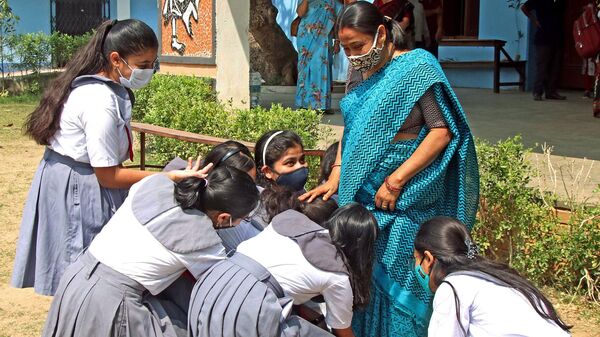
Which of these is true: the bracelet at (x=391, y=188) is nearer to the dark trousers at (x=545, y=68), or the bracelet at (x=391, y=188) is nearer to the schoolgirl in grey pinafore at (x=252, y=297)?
the schoolgirl in grey pinafore at (x=252, y=297)

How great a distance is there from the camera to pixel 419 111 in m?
2.96

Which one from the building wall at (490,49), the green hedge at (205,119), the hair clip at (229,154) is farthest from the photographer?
the building wall at (490,49)

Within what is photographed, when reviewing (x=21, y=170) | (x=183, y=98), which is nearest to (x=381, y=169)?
(x=183, y=98)

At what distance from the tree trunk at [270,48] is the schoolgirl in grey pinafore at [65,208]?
10593mm

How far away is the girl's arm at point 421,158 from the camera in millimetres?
2910

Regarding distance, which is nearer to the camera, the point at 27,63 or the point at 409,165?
the point at 409,165

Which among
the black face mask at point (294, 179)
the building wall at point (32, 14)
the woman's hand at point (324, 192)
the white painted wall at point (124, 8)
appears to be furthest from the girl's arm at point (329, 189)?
the building wall at point (32, 14)

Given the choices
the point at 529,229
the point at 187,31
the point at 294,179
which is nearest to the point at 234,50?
the point at 187,31

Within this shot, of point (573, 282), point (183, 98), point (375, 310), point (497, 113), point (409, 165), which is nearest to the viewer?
point (409, 165)

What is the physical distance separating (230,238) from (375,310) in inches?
26.2

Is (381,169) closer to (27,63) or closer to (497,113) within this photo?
(497,113)

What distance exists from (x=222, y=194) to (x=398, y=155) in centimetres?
67

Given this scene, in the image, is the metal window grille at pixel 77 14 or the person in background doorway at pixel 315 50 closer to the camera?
the person in background doorway at pixel 315 50

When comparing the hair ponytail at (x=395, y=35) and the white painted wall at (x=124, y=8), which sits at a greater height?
the white painted wall at (x=124, y=8)
